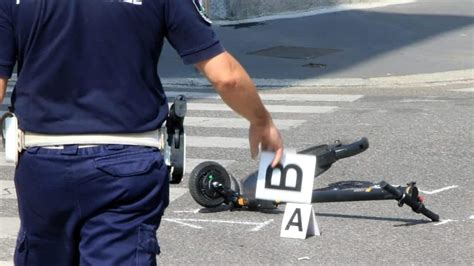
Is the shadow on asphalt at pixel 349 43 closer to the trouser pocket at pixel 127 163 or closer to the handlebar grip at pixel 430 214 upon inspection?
the handlebar grip at pixel 430 214

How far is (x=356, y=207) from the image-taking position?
7.07 meters

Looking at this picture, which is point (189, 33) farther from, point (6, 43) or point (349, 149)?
point (349, 149)

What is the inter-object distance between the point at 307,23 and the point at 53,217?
57.9ft

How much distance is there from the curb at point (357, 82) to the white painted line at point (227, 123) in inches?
145

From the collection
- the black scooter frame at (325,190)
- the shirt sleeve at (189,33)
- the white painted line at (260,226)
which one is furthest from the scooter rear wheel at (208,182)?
the shirt sleeve at (189,33)

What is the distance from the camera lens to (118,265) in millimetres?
3281

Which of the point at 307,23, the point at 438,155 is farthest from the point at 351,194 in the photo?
the point at 307,23

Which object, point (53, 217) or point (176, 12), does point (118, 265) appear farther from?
point (176, 12)

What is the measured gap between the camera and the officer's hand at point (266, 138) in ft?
11.4

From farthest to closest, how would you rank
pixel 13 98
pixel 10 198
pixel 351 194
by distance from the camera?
pixel 10 198, pixel 351 194, pixel 13 98

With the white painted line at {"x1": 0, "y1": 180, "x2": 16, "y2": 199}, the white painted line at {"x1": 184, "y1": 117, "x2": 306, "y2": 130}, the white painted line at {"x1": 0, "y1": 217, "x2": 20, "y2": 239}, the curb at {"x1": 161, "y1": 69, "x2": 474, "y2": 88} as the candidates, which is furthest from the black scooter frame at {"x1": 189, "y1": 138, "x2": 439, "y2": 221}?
the curb at {"x1": 161, "y1": 69, "x2": 474, "y2": 88}

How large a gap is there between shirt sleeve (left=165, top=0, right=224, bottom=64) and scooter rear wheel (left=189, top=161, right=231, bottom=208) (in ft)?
11.7

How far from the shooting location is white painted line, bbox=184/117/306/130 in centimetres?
1053

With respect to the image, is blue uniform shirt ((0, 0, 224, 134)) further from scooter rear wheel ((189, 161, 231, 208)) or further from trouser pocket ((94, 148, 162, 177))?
scooter rear wheel ((189, 161, 231, 208))
